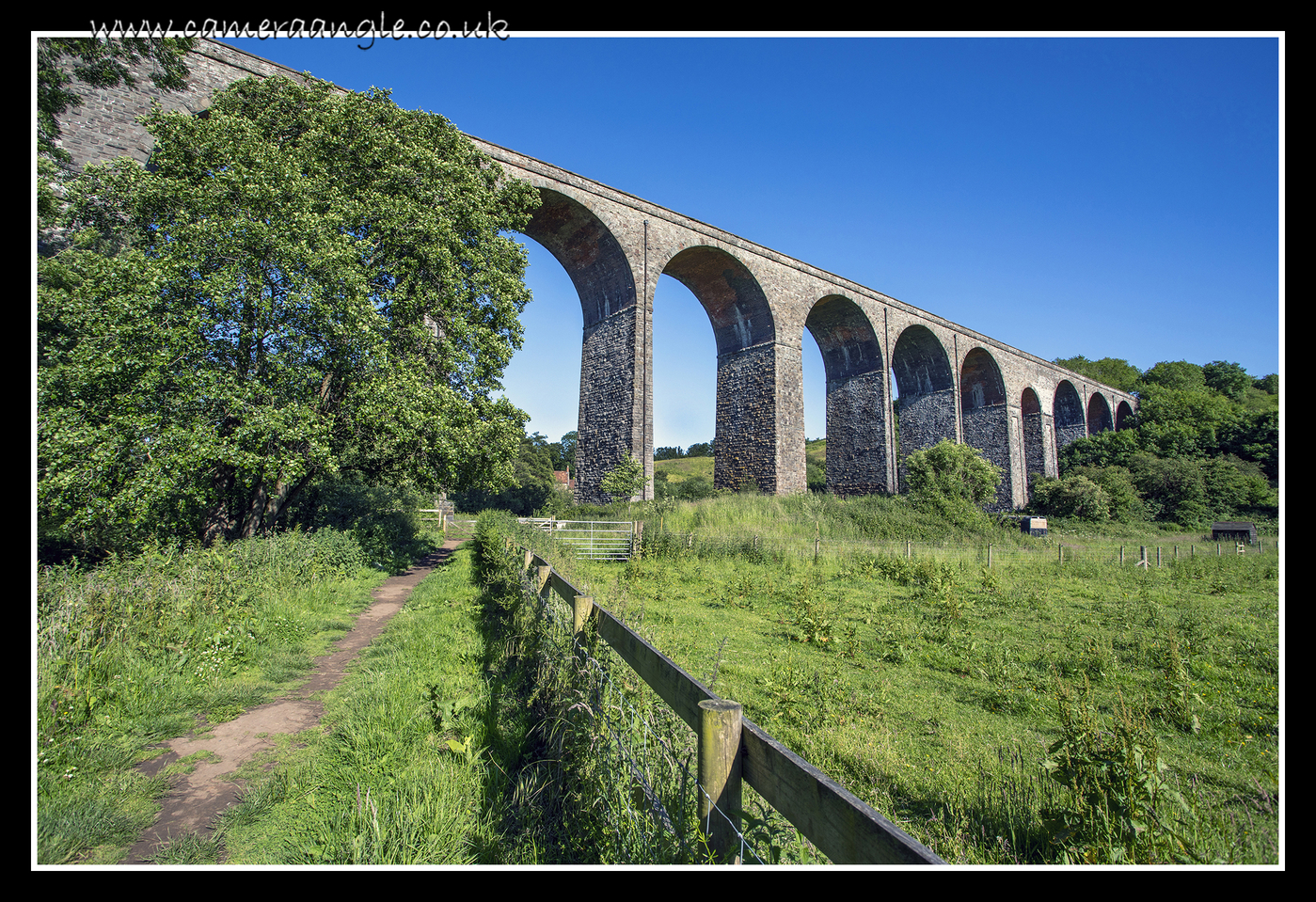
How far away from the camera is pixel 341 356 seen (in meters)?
8.64

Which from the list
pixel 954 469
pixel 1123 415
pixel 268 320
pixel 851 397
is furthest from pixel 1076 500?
pixel 268 320

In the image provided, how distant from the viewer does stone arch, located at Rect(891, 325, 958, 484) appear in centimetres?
3022

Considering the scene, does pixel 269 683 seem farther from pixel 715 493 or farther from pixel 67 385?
pixel 715 493

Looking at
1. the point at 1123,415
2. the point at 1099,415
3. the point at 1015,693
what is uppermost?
the point at 1123,415

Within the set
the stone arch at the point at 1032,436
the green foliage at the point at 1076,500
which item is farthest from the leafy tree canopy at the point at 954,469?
the stone arch at the point at 1032,436

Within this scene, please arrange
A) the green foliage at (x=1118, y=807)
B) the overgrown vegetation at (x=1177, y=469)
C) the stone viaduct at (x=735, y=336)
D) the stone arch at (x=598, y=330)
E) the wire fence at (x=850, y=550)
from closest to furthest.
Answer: the green foliage at (x=1118, y=807) < the wire fence at (x=850, y=550) < the stone viaduct at (x=735, y=336) < the stone arch at (x=598, y=330) < the overgrown vegetation at (x=1177, y=469)

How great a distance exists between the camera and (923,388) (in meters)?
31.3

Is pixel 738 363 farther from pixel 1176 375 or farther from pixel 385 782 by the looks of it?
pixel 1176 375

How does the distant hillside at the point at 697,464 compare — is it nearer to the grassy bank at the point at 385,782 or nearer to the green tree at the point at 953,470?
the green tree at the point at 953,470

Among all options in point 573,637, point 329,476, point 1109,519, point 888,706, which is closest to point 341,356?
point 329,476

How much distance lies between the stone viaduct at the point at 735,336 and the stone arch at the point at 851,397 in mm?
60

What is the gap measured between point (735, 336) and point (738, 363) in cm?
117

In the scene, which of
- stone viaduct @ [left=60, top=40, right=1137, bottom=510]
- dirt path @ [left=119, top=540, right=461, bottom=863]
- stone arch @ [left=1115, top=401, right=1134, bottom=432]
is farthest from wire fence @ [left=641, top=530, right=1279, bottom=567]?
stone arch @ [left=1115, top=401, right=1134, bottom=432]

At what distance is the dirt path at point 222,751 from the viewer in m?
2.57
